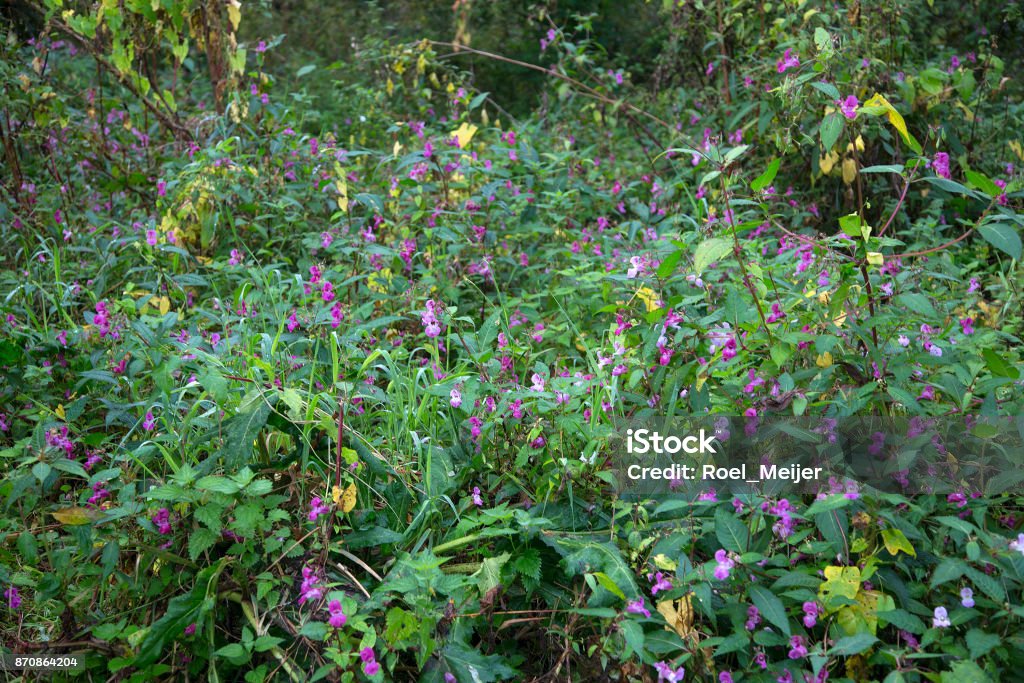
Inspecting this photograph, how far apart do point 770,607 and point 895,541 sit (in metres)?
0.31

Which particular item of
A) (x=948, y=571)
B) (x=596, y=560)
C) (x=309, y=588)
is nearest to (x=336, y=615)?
(x=309, y=588)

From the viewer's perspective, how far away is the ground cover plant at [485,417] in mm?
1909

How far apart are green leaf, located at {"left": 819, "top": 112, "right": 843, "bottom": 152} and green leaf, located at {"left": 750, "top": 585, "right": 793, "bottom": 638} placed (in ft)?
3.41

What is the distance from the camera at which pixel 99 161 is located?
4.59m

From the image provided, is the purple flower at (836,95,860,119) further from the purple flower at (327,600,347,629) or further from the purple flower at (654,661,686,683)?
the purple flower at (327,600,347,629)

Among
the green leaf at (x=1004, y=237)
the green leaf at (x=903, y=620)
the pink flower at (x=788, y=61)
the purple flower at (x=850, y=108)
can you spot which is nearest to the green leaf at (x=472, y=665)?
the green leaf at (x=903, y=620)

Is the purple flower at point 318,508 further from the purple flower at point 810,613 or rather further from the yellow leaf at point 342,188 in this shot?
the yellow leaf at point 342,188

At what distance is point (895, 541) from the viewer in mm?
1900

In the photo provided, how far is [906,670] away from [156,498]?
5.14ft

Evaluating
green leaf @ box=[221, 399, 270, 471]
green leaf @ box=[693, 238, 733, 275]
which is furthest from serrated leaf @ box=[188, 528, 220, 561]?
green leaf @ box=[693, 238, 733, 275]

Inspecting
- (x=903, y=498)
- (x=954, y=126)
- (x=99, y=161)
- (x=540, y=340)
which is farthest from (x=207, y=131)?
(x=903, y=498)

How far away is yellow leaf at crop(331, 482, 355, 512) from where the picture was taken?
2.04m

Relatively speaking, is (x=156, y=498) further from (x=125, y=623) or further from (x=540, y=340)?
(x=540, y=340)

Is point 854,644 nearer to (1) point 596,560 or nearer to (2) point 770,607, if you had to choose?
(2) point 770,607
